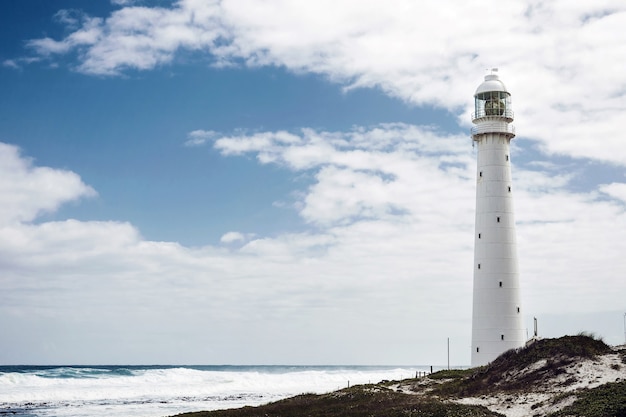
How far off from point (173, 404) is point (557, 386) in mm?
31456

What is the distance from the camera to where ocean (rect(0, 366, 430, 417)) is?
1937 inches

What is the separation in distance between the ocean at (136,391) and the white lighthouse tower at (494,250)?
19.8 m

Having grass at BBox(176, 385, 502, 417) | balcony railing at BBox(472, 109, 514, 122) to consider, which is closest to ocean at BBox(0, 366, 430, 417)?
grass at BBox(176, 385, 502, 417)

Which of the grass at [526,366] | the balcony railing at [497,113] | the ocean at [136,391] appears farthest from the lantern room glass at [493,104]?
the ocean at [136,391]

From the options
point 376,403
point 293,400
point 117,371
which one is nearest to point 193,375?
point 117,371

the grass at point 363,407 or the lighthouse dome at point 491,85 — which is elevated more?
the lighthouse dome at point 491,85

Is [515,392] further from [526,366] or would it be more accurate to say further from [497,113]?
[497,113]

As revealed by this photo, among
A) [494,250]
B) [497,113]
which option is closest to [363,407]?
[494,250]

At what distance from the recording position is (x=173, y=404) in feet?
173

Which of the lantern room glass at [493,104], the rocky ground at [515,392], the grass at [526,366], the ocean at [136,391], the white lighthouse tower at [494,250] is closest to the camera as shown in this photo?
the rocky ground at [515,392]

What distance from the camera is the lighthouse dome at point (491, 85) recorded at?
140ft

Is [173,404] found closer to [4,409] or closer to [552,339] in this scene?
[4,409]

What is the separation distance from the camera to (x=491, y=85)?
42812 millimetres

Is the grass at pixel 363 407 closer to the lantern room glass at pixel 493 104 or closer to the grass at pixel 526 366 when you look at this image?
the grass at pixel 526 366
